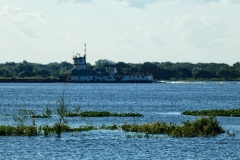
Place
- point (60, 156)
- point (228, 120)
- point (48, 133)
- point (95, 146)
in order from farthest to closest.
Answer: point (228, 120) → point (48, 133) → point (95, 146) → point (60, 156)

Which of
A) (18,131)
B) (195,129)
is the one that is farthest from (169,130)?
(18,131)

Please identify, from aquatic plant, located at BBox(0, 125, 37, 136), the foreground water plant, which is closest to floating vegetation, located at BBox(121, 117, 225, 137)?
the foreground water plant

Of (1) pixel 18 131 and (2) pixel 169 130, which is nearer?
(1) pixel 18 131

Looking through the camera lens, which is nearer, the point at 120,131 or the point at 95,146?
the point at 95,146

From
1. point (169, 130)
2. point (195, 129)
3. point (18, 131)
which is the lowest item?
point (18, 131)

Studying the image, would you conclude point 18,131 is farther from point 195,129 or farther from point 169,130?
point 195,129

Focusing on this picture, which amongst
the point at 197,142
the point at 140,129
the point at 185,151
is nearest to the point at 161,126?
the point at 140,129

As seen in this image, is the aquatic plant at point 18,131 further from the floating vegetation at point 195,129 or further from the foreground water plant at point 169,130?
the floating vegetation at point 195,129

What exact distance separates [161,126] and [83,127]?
9557mm

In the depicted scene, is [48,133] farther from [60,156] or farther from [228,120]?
[228,120]

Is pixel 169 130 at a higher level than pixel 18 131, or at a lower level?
higher

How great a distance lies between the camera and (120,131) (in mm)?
63688

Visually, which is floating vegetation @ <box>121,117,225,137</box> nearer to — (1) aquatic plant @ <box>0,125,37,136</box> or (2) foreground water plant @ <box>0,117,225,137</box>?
(2) foreground water plant @ <box>0,117,225,137</box>

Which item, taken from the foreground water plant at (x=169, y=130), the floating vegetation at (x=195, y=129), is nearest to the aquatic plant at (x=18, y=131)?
the foreground water plant at (x=169, y=130)
